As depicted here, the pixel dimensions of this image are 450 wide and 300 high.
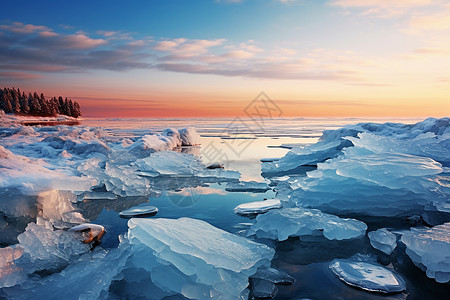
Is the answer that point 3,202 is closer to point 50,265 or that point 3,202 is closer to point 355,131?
point 50,265

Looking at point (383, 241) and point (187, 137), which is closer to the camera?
point (383, 241)

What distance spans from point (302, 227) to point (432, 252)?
1216mm

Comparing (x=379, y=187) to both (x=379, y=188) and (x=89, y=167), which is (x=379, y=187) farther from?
(x=89, y=167)

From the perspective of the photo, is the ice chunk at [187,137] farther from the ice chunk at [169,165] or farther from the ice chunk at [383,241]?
the ice chunk at [383,241]

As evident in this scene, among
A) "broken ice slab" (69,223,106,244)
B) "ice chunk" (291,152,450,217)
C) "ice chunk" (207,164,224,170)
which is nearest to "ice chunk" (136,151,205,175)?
"ice chunk" (207,164,224,170)

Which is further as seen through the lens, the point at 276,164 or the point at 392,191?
the point at 276,164

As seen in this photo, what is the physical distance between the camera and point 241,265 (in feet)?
7.07

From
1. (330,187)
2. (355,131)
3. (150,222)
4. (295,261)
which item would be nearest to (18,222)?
(150,222)

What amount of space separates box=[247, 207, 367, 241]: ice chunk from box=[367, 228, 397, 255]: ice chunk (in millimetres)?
186

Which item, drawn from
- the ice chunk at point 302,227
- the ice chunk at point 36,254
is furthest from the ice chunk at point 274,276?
the ice chunk at point 36,254

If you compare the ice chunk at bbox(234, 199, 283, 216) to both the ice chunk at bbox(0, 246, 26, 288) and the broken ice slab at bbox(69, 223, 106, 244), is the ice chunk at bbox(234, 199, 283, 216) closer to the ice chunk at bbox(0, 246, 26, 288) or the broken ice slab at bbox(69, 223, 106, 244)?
the broken ice slab at bbox(69, 223, 106, 244)

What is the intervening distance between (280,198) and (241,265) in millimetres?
2658

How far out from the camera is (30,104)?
55.5 meters

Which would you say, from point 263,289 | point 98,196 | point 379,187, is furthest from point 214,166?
point 263,289
